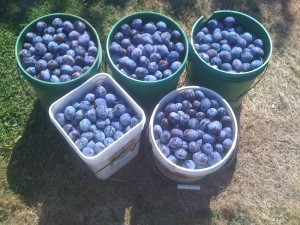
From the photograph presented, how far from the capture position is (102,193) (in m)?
2.79

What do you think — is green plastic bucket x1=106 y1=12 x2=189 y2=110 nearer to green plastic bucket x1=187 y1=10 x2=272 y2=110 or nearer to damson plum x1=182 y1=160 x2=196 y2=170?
green plastic bucket x1=187 y1=10 x2=272 y2=110

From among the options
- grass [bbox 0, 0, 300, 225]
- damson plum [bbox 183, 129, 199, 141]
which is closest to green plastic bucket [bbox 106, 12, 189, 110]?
damson plum [bbox 183, 129, 199, 141]

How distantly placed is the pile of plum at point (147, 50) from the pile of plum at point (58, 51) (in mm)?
193

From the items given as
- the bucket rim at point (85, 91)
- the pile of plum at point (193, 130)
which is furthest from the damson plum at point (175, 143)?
the bucket rim at point (85, 91)

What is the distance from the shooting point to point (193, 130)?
2424mm

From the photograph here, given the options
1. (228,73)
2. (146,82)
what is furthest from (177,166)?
(228,73)

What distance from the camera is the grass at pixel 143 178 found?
2.73 metres

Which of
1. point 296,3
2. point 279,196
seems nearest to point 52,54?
point 279,196

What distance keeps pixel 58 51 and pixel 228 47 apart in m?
1.20

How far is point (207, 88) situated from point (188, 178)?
0.65 meters

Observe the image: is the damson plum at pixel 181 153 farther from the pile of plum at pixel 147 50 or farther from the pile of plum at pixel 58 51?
the pile of plum at pixel 58 51

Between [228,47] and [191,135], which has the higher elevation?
[228,47]

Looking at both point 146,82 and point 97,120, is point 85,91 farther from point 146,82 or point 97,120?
point 146,82

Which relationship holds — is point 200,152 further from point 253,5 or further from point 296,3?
point 296,3
